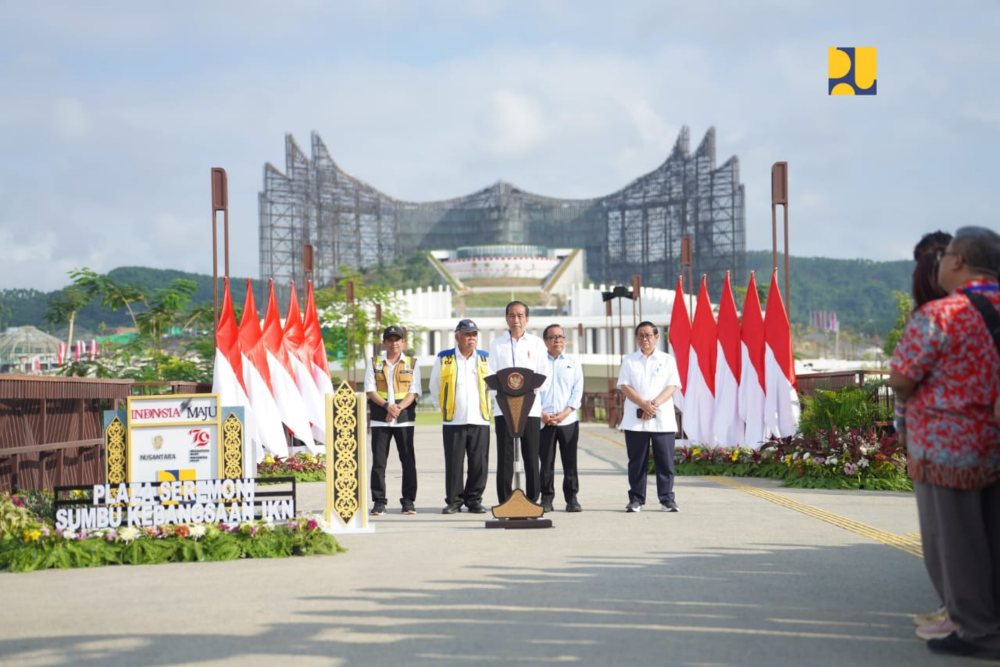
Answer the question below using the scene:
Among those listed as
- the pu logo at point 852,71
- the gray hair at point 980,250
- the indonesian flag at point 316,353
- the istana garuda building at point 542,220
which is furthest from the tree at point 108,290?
the istana garuda building at point 542,220

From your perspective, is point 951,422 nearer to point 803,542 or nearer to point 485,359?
point 803,542

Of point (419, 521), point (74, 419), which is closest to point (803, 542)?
point (419, 521)

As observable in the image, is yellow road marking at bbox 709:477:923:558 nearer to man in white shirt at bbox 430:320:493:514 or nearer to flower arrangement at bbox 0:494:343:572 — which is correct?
man in white shirt at bbox 430:320:493:514

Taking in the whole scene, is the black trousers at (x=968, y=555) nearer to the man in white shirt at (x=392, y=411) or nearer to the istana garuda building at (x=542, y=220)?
the man in white shirt at (x=392, y=411)

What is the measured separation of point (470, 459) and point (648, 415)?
5.33 ft

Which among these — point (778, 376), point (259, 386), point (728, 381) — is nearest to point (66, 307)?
point (259, 386)

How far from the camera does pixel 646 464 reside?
38.2 ft

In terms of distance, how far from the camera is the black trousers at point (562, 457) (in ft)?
38.4

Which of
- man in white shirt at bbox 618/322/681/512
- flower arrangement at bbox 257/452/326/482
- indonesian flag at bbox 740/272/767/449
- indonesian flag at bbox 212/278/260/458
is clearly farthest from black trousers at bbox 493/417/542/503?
indonesian flag at bbox 740/272/767/449

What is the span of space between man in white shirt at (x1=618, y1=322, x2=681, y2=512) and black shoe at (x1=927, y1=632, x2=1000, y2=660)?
610cm

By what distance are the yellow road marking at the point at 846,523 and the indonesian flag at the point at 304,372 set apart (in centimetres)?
734

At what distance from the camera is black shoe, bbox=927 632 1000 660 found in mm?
5312

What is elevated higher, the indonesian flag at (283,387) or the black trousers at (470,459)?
the indonesian flag at (283,387)

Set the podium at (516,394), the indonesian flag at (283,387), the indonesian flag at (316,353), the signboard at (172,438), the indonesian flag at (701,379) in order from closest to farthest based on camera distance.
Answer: the signboard at (172,438)
the podium at (516,394)
the indonesian flag at (701,379)
the indonesian flag at (283,387)
the indonesian flag at (316,353)
